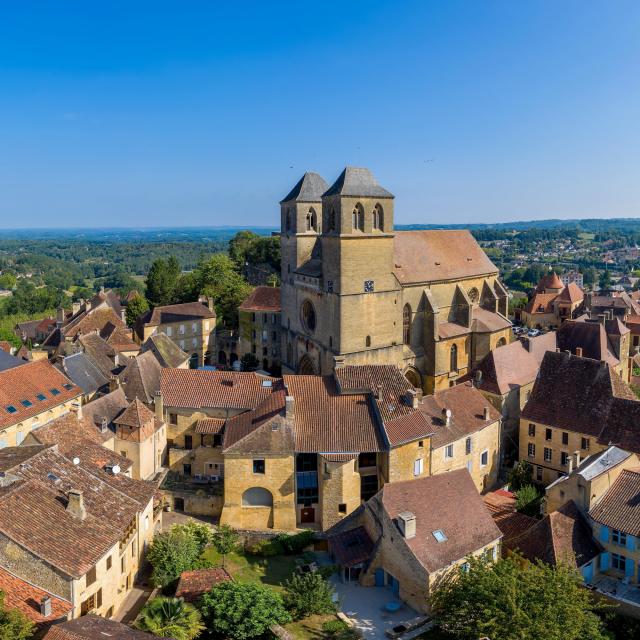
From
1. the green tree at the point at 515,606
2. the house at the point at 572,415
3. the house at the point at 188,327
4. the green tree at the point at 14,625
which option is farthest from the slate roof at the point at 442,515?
the house at the point at 188,327

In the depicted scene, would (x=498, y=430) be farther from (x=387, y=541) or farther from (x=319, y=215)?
(x=319, y=215)

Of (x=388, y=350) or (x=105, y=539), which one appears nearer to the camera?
(x=105, y=539)

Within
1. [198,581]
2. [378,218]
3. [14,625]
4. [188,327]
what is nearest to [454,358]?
[378,218]

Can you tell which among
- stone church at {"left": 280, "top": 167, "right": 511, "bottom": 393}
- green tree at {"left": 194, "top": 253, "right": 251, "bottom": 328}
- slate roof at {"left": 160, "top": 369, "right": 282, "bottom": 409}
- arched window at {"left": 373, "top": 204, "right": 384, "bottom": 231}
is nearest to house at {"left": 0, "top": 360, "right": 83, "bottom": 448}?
slate roof at {"left": 160, "top": 369, "right": 282, "bottom": 409}

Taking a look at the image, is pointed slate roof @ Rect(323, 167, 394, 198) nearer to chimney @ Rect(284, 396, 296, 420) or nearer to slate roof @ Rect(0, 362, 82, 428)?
chimney @ Rect(284, 396, 296, 420)

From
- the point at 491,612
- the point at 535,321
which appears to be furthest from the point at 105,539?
the point at 535,321

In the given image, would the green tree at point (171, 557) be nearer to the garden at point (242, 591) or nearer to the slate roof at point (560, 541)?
the garden at point (242, 591)

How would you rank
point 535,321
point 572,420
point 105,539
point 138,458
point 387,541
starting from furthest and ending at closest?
point 535,321
point 572,420
point 138,458
point 387,541
point 105,539
